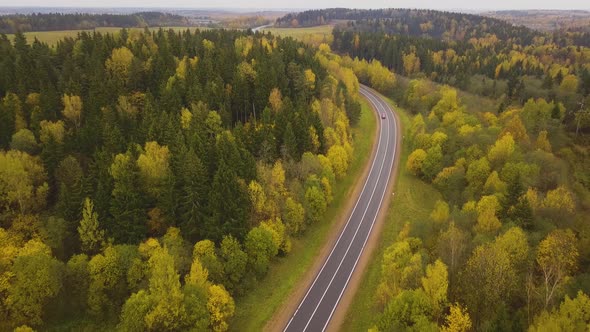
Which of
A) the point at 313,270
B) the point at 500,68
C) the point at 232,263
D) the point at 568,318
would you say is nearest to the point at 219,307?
the point at 232,263

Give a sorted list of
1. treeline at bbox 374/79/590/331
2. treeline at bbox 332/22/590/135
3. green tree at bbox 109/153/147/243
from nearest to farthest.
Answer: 1. treeline at bbox 374/79/590/331
2. green tree at bbox 109/153/147/243
3. treeline at bbox 332/22/590/135

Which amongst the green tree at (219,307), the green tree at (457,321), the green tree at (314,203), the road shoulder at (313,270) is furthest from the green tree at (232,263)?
the green tree at (457,321)

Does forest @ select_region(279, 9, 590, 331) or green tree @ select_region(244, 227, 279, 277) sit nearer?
forest @ select_region(279, 9, 590, 331)

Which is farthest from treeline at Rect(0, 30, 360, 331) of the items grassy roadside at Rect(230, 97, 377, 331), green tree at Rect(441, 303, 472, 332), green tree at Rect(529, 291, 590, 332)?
green tree at Rect(529, 291, 590, 332)

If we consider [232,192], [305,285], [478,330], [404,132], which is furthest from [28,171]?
[404,132]

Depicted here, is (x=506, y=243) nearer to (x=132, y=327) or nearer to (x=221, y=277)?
(x=221, y=277)

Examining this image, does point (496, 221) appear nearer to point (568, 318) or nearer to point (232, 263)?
point (568, 318)

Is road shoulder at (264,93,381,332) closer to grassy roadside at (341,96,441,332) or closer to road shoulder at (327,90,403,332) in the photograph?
road shoulder at (327,90,403,332)
